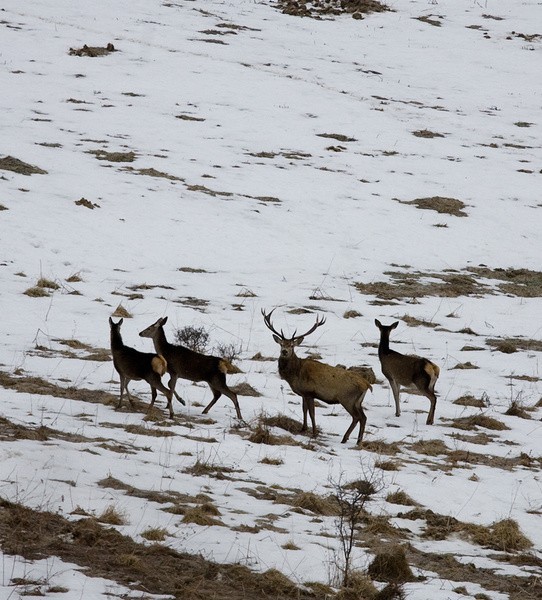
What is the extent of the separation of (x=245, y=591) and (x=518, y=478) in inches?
175

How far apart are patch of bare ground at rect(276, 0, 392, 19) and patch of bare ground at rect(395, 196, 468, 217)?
2427 centimetres

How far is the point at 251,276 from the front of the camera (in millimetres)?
18719

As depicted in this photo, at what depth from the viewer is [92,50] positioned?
36062 millimetres

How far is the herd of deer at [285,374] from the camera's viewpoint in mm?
10406

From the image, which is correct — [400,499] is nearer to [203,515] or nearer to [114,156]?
[203,515]

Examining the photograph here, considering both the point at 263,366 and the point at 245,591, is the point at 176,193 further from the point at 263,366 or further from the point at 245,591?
the point at 245,591

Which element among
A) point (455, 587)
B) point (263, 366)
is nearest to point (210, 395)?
point (263, 366)

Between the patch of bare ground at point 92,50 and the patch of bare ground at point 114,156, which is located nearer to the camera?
the patch of bare ground at point 114,156

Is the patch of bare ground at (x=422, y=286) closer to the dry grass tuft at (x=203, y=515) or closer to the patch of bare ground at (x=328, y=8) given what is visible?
the dry grass tuft at (x=203, y=515)

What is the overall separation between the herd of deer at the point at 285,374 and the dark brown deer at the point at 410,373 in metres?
0.01

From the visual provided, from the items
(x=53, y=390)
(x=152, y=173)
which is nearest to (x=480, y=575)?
(x=53, y=390)

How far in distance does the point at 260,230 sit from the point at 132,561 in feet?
53.3

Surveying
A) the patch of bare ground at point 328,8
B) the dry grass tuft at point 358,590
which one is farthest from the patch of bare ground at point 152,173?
the patch of bare ground at point 328,8

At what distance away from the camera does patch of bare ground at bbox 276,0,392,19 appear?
4688cm
